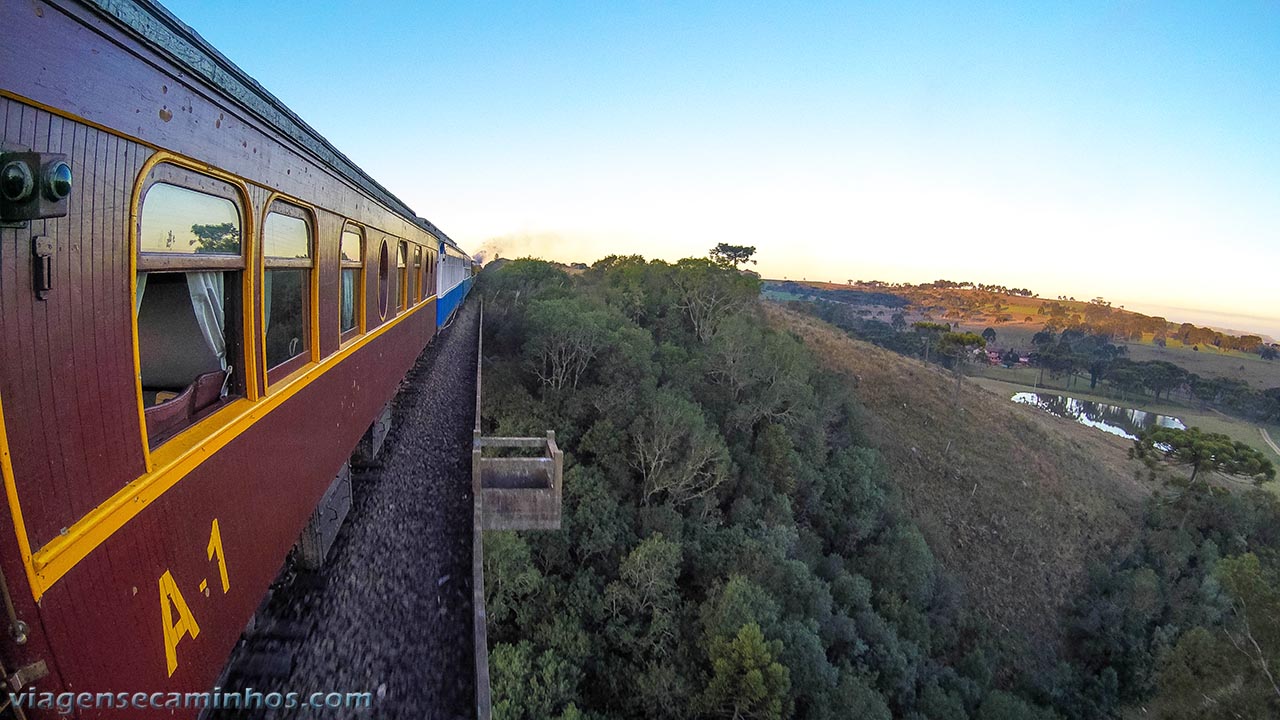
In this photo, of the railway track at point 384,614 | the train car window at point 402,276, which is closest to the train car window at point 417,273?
the train car window at point 402,276

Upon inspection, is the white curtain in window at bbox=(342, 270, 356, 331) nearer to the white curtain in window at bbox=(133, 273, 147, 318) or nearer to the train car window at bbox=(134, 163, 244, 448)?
the train car window at bbox=(134, 163, 244, 448)

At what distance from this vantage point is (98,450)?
171 cm

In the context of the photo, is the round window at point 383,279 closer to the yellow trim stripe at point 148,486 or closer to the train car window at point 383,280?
the train car window at point 383,280

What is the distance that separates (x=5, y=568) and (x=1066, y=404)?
7662cm

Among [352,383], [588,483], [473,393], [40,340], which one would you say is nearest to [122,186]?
[40,340]

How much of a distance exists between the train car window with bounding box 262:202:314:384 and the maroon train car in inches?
0.7

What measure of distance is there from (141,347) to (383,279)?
3831 mm

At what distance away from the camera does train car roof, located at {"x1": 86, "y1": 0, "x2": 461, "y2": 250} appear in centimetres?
175

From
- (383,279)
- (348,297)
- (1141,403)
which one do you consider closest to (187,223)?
(348,297)

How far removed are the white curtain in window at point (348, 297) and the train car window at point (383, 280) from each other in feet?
3.03

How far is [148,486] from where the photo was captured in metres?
1.95

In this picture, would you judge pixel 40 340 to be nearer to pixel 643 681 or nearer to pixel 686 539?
pixel 643 681

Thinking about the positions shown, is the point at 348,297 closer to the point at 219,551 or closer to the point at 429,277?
the point at 219,551

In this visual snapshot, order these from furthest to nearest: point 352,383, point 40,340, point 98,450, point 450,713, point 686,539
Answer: point 686,539 < point 352,383 < point 450,713 < point 98,450 < point 40,340
